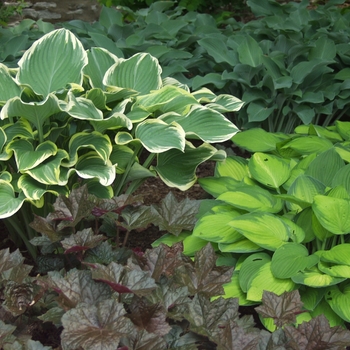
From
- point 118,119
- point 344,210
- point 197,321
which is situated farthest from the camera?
point 118,119

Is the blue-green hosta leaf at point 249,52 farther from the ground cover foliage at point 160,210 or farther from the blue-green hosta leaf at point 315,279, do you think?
the blue-green hosta leaf at point 315,279

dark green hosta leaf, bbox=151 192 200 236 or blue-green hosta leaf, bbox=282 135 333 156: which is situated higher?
dark green hosta leaf, bbox=151 192 200 236

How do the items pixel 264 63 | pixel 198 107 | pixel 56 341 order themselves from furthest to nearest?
pixel 264 63, pixel 198 107, pixel 56 341

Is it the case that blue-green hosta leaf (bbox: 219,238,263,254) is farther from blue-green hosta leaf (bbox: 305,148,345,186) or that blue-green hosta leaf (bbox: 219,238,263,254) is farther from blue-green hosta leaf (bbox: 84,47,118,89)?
blue-green hosta leaf (bbox: 84,47,118,89)

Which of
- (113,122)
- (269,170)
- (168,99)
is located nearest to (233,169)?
(269,170)

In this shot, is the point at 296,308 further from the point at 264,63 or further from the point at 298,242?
the point at 264,63

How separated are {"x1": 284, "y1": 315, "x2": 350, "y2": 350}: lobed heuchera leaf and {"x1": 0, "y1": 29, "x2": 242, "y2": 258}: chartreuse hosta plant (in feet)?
3.00

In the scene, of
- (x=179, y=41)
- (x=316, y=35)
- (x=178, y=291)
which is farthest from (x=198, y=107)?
(x=316, y=35)

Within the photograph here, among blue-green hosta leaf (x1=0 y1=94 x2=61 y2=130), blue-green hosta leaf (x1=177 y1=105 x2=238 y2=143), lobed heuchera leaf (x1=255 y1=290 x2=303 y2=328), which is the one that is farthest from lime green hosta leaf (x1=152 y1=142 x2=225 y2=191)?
lobed heuchera leaf (x1=255 y1=290 x2=303 y2=328)

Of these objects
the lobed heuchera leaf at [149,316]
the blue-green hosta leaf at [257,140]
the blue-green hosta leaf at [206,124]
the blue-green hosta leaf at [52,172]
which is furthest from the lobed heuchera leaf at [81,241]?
the blue-green hosta leaf at [257,140]

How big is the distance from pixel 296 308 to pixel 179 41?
2476 mm

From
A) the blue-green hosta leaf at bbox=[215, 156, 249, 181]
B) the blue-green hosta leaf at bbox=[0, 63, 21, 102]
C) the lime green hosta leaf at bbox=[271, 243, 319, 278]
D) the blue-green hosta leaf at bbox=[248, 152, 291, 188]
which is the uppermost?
the blue-green hosta leaf at bbox=[0, 63, 21, 102]

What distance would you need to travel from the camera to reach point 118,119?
7.33 feet

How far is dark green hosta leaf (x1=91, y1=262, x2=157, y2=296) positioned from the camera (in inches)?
56.9
